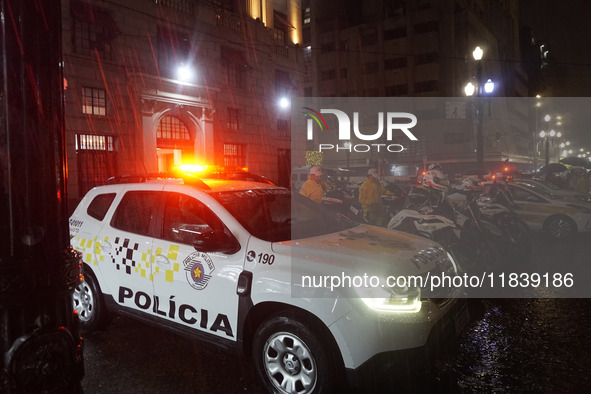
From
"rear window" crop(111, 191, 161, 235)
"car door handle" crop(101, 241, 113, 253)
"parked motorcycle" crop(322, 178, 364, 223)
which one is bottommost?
"parked motorcycle" crop(322, 178, 364, 223)

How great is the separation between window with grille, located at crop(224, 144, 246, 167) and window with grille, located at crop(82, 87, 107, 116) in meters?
6.89

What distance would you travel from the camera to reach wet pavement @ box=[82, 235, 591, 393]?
3.62 metres

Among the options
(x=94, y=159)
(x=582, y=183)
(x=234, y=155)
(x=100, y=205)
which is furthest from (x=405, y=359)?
(x=234, y=155)

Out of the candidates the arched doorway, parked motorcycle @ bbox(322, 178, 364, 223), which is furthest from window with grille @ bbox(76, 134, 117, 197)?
parked motorcycle @ bbox(322, 178, 364, 223)

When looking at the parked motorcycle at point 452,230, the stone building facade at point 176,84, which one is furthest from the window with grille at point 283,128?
the parked motorcycle at point 452,230

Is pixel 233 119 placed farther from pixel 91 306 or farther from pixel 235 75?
pixel 91 306

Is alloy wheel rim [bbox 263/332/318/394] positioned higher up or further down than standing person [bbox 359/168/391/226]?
further down

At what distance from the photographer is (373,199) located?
31.1 ft

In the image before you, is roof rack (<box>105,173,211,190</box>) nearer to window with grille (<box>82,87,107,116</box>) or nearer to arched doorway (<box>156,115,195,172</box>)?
window with grille (<box>82,87,107,116</box>)

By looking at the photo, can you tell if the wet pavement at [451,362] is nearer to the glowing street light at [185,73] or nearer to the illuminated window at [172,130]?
the illuminated window at [172,130]

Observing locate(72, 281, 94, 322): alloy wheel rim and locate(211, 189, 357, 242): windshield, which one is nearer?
locate(211, 189, 357, 242): windshield

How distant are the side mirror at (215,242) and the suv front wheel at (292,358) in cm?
A: 68

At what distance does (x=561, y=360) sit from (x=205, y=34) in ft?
70.2

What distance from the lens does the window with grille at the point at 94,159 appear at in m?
17.5
